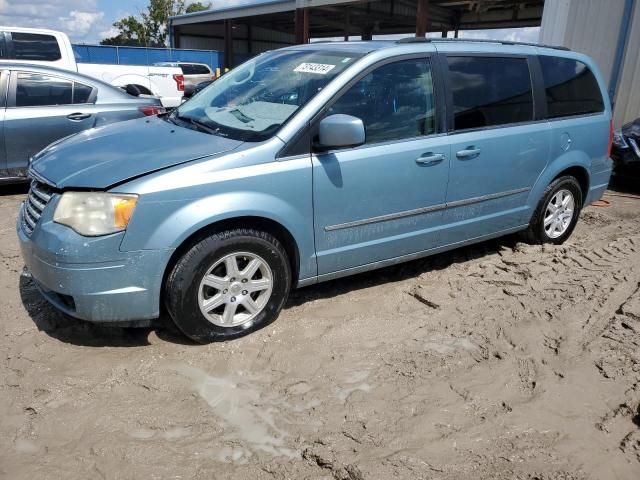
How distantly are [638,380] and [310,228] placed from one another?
6.71 ft

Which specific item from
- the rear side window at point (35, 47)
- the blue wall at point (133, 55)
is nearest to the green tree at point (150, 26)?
the blue wall at point (133, 55)

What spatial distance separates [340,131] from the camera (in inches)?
125

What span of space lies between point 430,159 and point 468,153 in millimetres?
383

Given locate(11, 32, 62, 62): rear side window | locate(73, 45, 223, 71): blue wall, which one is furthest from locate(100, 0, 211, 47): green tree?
locate(11, 32, 62, 62): rear side window

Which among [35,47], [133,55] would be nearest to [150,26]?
[133,55]

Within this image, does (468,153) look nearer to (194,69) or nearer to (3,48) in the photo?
(3,48)

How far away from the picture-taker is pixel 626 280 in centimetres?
436

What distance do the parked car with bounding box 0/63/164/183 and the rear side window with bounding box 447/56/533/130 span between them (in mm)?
4242

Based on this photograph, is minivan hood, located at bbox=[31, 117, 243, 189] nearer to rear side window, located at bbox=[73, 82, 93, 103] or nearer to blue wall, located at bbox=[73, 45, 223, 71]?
rear side window, located at bbox=[73, 82, 93, 103]

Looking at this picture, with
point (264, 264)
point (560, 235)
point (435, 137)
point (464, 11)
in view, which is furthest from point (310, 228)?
point (464, 11)

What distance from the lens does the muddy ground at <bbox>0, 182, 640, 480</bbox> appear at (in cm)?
238

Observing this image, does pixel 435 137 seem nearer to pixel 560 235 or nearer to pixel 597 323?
pixel 597 323

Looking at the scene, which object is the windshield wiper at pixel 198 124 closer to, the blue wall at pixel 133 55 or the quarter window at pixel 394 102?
the quarter window at pixel 394 102

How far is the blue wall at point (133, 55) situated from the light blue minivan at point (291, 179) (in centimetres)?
Result: 2321
